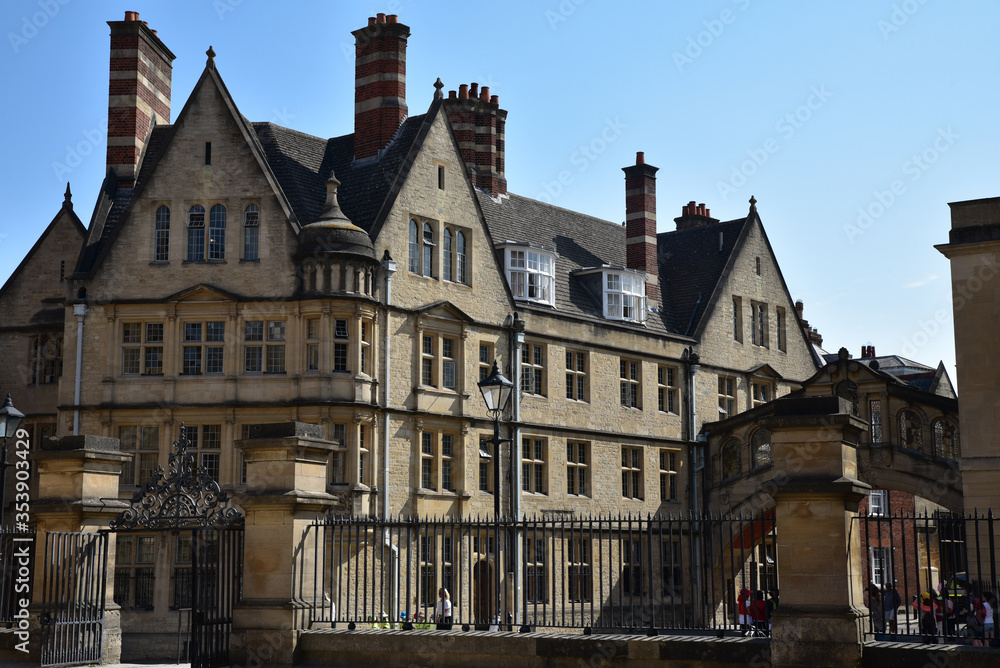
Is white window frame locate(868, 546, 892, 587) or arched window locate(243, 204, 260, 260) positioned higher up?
arched window locate(243, 204, 260, 260)

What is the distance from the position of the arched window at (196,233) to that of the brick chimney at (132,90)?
10.5ft

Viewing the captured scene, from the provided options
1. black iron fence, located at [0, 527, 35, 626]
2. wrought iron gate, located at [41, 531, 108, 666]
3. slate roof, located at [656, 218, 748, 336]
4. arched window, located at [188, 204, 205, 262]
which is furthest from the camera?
slate roof, located at [656, 218, 748, 336]

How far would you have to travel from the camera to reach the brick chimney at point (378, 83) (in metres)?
33.5

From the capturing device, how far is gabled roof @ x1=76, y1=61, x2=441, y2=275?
30938 millimetres

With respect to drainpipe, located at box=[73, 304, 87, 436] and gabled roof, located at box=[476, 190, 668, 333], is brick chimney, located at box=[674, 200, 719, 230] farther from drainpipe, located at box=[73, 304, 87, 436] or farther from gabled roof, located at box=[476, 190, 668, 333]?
drainpipe, located at box=[73, 304, 87, 436]

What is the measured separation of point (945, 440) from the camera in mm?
36094

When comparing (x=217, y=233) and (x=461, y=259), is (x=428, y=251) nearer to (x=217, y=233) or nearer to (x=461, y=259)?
(x=461, y=259)

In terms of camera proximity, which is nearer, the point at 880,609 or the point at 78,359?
the point at 880,609

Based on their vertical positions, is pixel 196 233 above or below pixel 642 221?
below

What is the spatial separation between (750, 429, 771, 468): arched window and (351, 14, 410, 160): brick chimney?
1469 centimetres

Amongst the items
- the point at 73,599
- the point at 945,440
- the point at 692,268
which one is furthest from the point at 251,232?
the point at 945,440

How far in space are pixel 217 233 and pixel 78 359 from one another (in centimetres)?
457

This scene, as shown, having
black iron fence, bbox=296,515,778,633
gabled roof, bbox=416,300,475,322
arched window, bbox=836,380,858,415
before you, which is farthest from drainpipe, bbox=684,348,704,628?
gabled roof, bbox=416,300,475,322

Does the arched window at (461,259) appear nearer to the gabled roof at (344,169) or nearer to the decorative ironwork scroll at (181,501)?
the gabled roof at (344,169)
